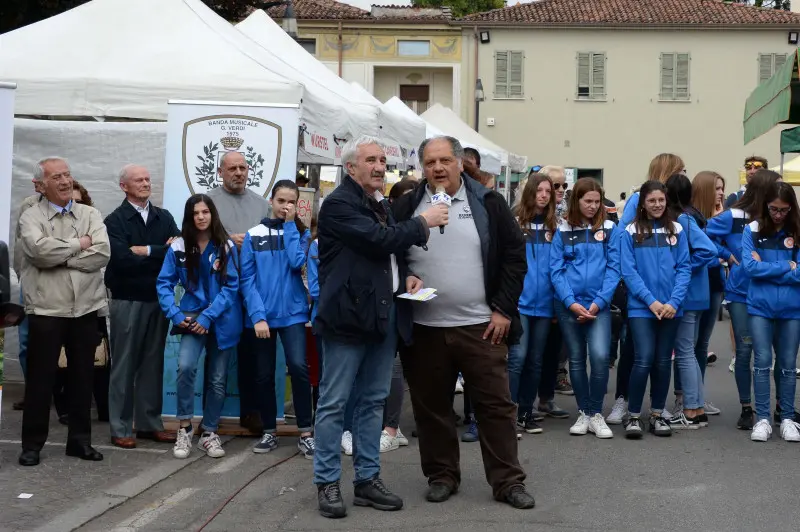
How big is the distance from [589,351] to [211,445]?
2.79 m

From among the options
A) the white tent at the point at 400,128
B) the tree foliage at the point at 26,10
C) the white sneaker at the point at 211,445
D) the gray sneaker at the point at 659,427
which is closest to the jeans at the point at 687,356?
the gray sneaker at the point at 659,427

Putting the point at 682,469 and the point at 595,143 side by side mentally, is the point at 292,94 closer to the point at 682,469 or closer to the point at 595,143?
the point at 682,469

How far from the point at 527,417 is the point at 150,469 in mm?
2857

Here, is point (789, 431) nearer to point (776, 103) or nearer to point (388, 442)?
point (388, 442)

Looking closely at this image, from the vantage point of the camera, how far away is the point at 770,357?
27.1ft

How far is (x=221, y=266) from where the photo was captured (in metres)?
7.65

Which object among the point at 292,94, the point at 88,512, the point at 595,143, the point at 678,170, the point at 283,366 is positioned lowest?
the point at 88,512

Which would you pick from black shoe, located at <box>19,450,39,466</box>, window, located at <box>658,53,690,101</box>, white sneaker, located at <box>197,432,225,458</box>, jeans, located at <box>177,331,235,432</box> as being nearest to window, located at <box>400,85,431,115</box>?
window, located at <box>658,53,690,101</box>

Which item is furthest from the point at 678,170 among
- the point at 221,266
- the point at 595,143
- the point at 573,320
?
the point at 595,143

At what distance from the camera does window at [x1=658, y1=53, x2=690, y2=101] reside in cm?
4497

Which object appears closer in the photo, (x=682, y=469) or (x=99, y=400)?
(x=682, y=469)

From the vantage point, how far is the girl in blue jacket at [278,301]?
25.3 ft

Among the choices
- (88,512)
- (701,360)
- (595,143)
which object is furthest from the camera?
(595,143)

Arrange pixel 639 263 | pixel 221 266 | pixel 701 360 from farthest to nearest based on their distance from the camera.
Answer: pixel 701 360
pixel 639 263
pixel 221 266
